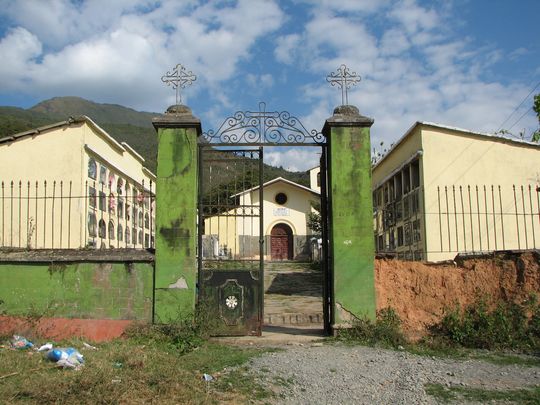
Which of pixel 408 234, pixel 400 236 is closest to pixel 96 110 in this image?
pixel 400 236

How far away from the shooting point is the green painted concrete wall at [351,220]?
27.2 ft

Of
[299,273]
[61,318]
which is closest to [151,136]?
[299,273]

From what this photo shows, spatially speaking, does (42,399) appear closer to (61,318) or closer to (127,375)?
(127,375)

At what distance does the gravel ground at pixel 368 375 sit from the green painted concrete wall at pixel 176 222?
1890 millimetres

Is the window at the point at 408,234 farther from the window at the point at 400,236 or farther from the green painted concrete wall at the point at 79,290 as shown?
the green painted concrete wall at the point at 79,290

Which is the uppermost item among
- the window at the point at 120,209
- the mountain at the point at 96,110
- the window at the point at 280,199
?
the mountain at the point at 96,110

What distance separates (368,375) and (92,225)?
1330 cm

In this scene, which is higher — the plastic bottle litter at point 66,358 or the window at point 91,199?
the window at point 91,199

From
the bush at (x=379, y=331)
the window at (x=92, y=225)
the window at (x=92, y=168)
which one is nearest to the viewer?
the bush at (x=379, y=331)

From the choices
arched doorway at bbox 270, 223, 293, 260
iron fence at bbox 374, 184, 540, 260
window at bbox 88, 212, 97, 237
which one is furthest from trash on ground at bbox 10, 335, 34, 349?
arched doorway at bbox 270, 223, 293, 260

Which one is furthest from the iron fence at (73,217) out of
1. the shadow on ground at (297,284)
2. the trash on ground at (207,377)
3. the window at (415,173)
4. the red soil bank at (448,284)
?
the trash on ground at (207,377)

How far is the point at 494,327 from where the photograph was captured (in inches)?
311

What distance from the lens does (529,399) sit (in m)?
5.31

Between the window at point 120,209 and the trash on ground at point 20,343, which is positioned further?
the window at point 120,209
